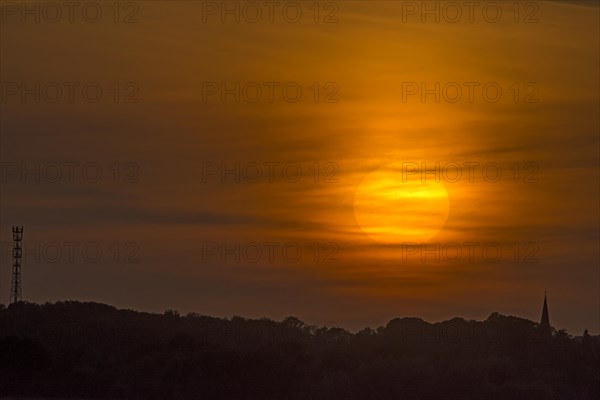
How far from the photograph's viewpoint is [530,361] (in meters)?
82.9

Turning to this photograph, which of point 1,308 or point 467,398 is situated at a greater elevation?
point 1,308

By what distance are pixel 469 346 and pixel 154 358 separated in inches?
754

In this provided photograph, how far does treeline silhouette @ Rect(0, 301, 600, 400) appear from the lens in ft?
247

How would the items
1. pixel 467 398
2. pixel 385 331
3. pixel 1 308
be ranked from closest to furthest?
pixel 467 398
pixel 385 331
pixel 1 308

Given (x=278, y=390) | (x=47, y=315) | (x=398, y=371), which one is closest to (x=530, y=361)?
(x=398, y=371)

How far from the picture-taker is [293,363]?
78.2 m

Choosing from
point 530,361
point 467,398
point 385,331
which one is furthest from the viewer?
→ point 385,331

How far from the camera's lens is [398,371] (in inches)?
3063

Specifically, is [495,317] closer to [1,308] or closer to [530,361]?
[530,361]

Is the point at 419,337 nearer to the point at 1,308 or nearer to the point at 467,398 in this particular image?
the point at 467,398

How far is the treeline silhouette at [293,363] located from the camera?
247ft

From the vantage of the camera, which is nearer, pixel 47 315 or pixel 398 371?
pixel 398 371

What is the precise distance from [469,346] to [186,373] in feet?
59.8

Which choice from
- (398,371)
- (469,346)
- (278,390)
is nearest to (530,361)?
(469,346)
